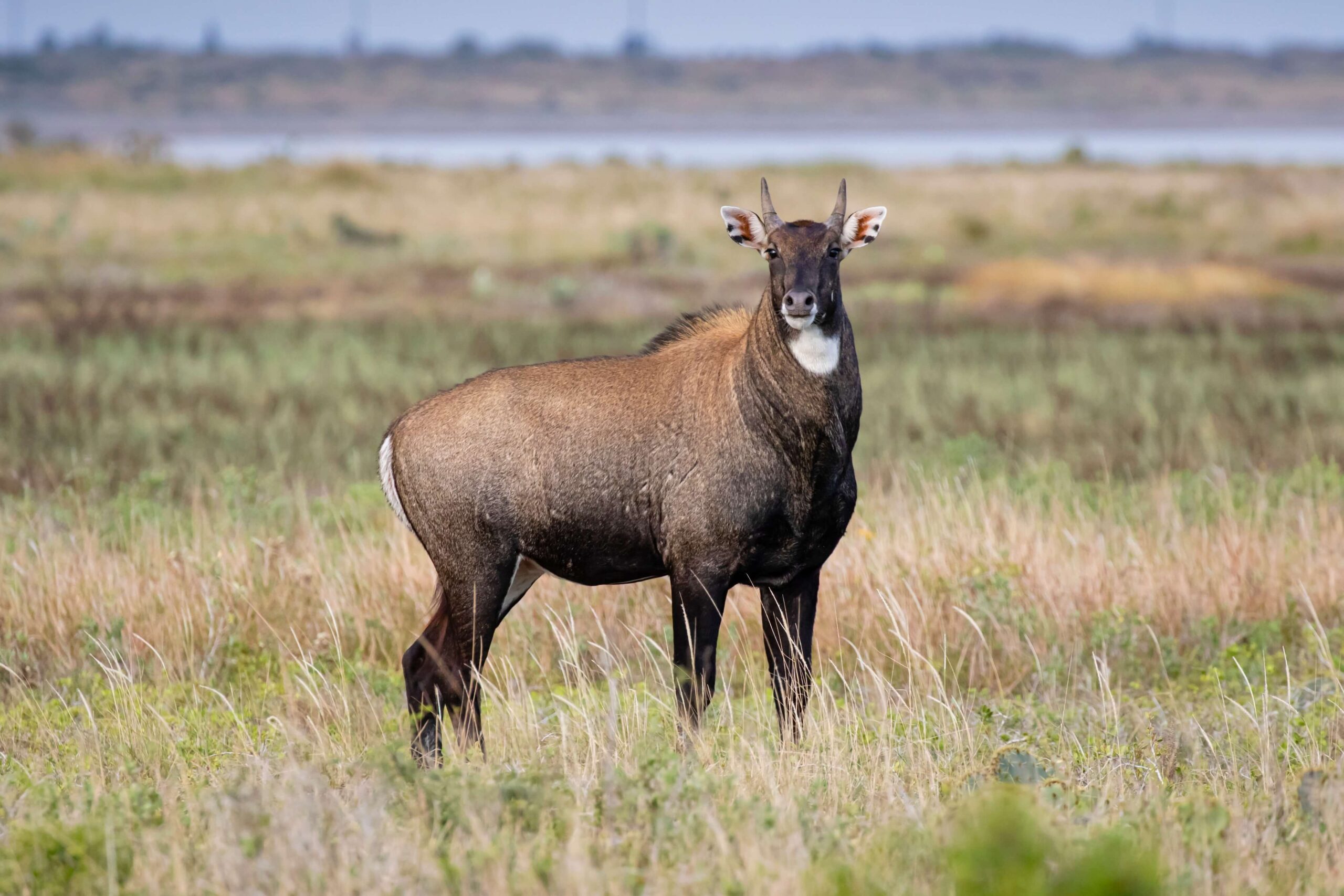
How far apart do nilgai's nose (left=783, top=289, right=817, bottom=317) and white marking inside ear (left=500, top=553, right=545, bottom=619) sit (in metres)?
1.67

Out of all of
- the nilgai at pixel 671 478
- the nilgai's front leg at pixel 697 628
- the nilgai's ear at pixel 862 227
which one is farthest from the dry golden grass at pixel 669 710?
the nilgai's ear at pixel 862 227

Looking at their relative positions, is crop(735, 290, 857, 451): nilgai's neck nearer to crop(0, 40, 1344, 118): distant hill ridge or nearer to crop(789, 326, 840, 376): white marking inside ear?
crop(789, 326, 840, 376): white marking inside ear

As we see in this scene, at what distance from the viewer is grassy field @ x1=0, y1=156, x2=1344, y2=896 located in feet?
15.6

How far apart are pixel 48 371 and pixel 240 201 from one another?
29401mm

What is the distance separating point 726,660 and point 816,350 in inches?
98.5

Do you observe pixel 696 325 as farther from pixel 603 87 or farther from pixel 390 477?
pixel 603 87

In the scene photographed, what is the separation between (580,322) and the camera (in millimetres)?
24781

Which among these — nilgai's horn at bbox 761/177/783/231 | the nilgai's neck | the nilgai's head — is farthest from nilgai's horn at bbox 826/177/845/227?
the nilgai's neck

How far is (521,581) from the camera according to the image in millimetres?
6953

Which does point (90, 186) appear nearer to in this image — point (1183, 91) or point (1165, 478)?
point (1165, 478)

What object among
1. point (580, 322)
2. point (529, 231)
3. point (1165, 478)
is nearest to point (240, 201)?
point (529, 231)

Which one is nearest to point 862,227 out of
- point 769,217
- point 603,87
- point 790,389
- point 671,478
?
point 769,217

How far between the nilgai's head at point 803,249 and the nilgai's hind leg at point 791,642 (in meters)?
1.13

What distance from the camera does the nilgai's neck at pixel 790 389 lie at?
6.37 m
